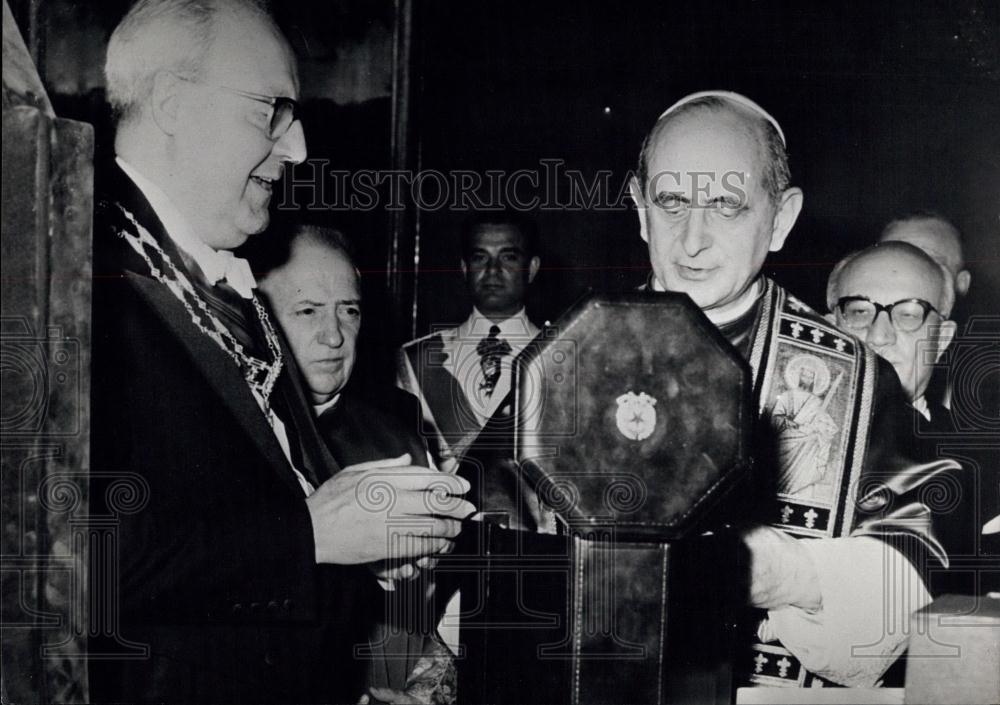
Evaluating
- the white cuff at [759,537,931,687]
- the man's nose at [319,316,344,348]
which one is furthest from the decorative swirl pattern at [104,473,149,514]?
the white cuff at [759,537,931,687]

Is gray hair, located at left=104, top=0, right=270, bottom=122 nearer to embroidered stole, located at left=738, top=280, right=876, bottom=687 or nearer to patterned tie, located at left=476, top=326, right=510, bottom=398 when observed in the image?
patterned tie, located at left=476, top=326, right=510, bottom=398

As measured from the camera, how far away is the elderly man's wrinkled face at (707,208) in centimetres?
286

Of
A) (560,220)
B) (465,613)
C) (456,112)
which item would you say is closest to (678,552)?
(465,613)

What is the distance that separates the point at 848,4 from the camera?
2.99 meters

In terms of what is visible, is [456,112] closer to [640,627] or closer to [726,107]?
[726,107]

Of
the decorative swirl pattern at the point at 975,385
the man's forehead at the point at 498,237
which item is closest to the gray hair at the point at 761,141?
the man's forehead at the point at 498,237

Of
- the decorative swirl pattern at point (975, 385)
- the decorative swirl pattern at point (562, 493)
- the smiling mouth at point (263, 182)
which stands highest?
the smiling mouth at point (263, 182)

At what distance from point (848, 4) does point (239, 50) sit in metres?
1.77

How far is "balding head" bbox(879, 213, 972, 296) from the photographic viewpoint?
9.67 feet

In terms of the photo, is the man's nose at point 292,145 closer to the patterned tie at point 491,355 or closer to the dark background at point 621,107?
the dark background at point 621,107

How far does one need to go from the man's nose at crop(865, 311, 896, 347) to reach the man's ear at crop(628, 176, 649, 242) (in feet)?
2.31

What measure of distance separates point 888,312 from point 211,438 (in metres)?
1.93

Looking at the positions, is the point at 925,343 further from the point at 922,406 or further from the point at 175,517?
the point at 175,517

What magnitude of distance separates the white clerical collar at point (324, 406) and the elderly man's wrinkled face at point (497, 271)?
476 millimetres
